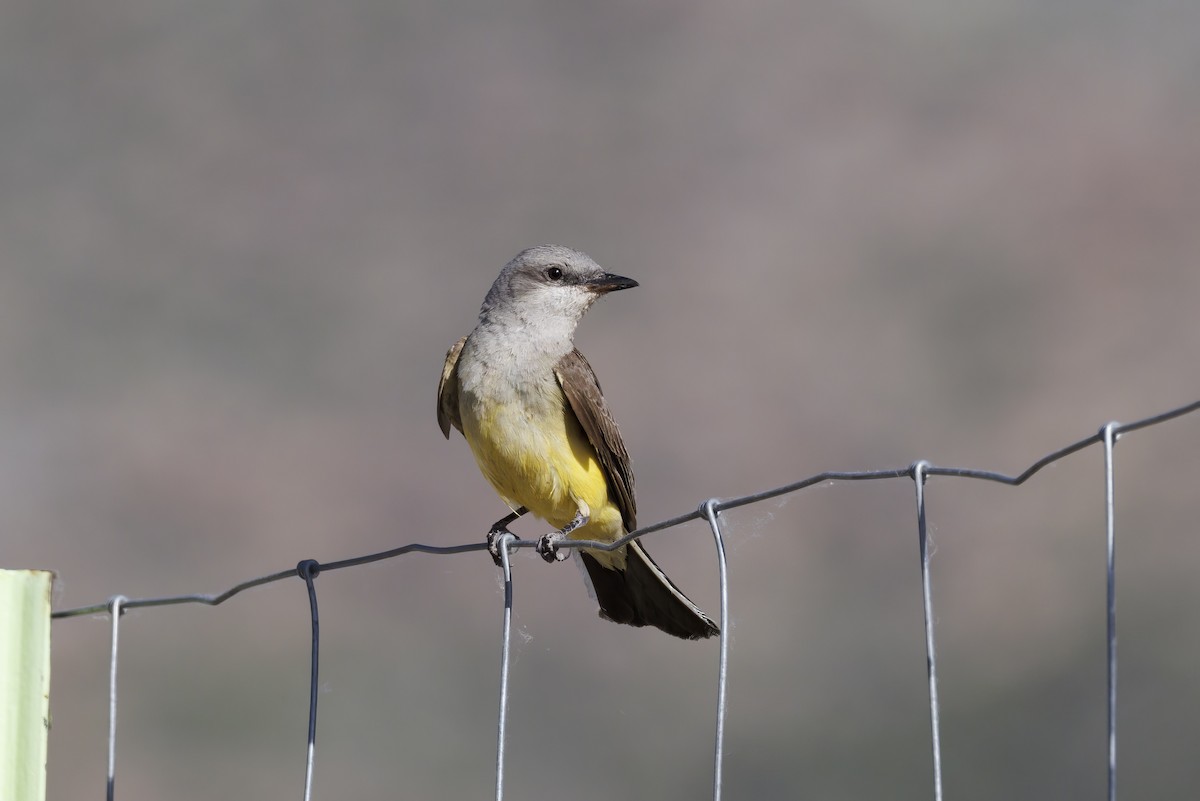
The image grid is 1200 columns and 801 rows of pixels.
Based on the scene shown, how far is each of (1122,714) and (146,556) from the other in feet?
33.3

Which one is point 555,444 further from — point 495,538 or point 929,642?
point 929,642

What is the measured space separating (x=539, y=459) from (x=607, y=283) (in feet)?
2.85

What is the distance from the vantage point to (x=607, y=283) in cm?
516

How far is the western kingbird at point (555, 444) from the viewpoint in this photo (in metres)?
4.48

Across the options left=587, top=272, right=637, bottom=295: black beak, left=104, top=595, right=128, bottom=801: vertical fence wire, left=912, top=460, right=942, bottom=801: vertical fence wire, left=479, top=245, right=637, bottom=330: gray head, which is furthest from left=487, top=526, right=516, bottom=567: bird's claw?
left=912, top=460, right=942, bottom=801: vertical fence wire

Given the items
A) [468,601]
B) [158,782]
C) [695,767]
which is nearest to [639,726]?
[695,767]

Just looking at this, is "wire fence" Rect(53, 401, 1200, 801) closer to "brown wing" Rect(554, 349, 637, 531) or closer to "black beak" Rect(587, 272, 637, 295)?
"brown wing" Rect(554, 349, 637, 531)

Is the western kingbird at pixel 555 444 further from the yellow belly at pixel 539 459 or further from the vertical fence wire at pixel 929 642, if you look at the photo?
the vertical fence wire at pixel 929 642

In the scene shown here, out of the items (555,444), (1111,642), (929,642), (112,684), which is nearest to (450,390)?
(555,444)

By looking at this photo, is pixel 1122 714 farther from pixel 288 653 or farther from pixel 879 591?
pixel 288 653

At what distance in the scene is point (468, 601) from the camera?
55.1 ft

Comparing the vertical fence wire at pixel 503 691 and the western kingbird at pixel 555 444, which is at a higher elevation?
the western kingbird at pixel 555 444

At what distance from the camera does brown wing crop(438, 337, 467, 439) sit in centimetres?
482

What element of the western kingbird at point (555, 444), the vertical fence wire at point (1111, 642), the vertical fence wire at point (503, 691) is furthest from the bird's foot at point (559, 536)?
the vertical fence wire at point (1111, 642)
